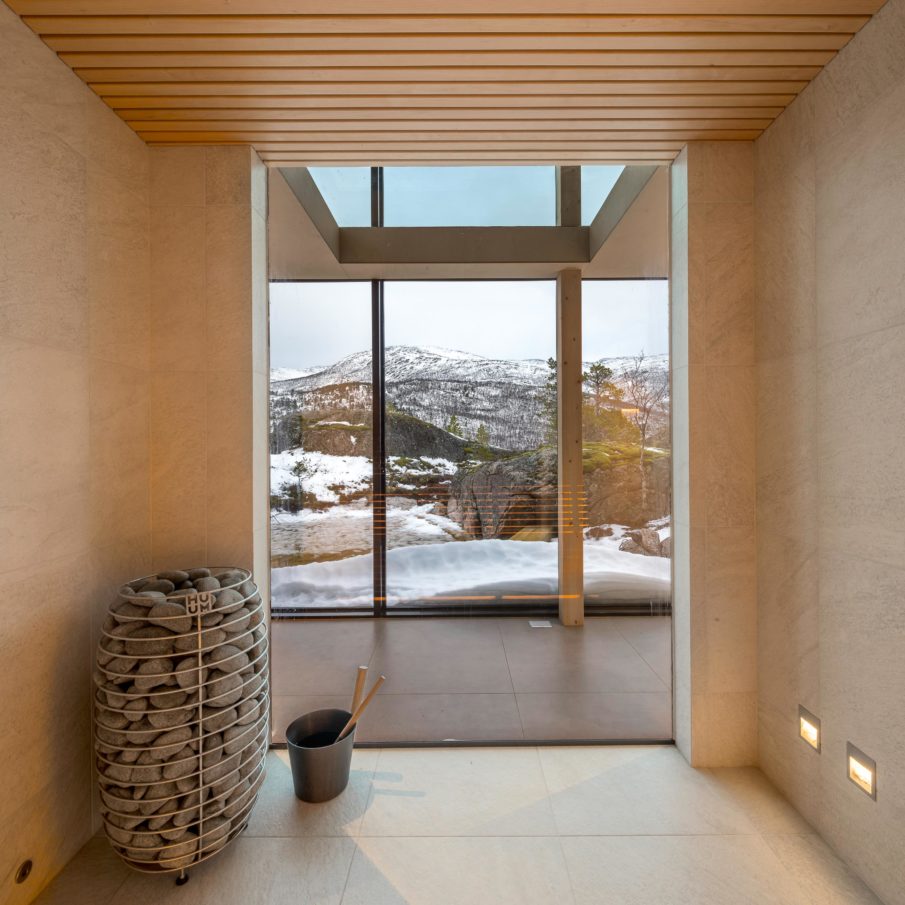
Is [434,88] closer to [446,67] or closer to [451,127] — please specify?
[446,67]

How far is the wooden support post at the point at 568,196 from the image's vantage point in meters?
2.23

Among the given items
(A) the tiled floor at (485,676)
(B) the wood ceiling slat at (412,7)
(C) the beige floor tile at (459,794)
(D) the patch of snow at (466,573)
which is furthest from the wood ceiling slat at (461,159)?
(C) the beige floor tile at (459,794)

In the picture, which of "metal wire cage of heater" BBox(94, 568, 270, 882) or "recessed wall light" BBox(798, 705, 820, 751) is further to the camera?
"recessed wall light" BBox(798, 705, 820, 751)

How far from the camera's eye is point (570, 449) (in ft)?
7.48

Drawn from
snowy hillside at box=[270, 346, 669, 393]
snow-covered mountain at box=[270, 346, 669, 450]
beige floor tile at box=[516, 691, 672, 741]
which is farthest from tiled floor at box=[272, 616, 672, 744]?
snowy hillside at box=[270, 346, 669, 393]

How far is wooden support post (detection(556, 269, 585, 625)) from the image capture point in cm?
223

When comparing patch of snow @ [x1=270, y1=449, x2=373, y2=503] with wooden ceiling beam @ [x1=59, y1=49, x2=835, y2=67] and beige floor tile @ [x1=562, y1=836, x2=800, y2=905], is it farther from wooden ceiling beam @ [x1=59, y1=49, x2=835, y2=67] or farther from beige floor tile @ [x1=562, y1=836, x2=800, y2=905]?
beige floor tile @ [x1=562, y1=836, x2=800, y2=905]

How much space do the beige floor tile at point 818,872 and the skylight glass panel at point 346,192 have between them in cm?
274

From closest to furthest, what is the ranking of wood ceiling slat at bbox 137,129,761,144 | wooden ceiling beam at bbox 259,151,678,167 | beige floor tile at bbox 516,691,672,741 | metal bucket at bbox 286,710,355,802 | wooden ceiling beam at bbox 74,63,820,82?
wooden ceiling beam at bbox 74,63,820,82 < metal bucket at bbox 286,710,355,802 < wood ceiling slat at bbox 137,129,761,144 < wooden ceiling beam at bbox 259,151,678,167 < beige floor tile at bbox 516,691,672,741

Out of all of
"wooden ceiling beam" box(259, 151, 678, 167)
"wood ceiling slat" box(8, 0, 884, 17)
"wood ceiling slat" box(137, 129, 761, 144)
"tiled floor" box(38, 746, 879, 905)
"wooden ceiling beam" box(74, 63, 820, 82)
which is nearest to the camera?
"wood ceiling slat" box(8, 0, 884, 17)

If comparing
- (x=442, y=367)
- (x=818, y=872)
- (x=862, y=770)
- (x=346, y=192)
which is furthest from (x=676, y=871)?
(x=346, y=192)

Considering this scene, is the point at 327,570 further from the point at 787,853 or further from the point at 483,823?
the point at 787,853

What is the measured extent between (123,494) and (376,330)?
1186 mm

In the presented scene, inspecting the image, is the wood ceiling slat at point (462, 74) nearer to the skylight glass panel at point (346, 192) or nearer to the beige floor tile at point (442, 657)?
the skylight glass panel at point (346, 192)
